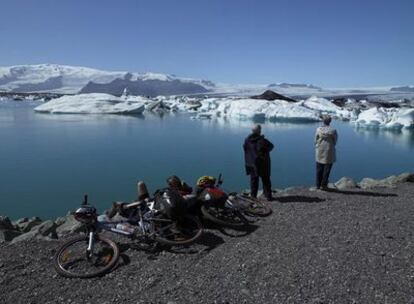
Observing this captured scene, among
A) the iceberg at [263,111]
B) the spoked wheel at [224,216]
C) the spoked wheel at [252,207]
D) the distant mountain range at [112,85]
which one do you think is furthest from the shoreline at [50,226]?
the distant mountain range at [112,85]

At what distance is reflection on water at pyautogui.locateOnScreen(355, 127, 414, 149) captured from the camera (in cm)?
1969

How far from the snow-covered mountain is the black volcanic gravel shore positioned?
87.8m

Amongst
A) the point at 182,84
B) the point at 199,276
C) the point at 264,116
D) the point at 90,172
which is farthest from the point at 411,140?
the point at 182,84

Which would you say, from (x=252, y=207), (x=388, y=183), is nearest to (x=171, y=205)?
(x=252, y=207)

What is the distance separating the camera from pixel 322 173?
19.0 feet

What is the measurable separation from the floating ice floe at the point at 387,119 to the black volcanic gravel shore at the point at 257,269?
21.8m

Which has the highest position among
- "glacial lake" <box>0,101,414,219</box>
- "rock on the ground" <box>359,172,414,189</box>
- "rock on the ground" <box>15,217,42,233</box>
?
"rock on the ground" <box>359,172,414,189</box>

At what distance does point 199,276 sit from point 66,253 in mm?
1191

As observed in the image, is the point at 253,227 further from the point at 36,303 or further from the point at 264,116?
the point at 264,116

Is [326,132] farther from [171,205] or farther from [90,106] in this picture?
[90,106]

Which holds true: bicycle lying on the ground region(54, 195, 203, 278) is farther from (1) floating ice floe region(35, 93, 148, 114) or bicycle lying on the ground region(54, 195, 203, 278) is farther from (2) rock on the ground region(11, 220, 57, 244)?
(1) floating ice floe region(35, 93, 148, 114)

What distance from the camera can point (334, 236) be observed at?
150 inches

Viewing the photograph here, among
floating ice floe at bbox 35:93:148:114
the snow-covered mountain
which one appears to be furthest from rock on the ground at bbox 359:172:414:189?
the snow-covered mountain

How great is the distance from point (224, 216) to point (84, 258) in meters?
1.56
